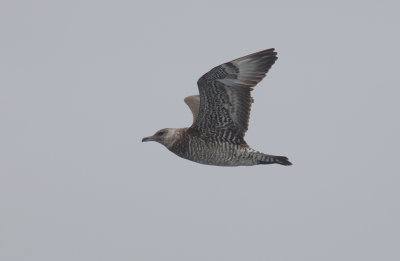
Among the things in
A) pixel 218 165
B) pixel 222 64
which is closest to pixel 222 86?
pixel 222 64

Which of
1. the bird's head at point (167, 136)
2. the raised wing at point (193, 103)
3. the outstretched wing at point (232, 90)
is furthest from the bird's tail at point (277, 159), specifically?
the raised wing at point (193, 103)

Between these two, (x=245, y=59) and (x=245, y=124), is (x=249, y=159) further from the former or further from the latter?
(x=245, y=59)

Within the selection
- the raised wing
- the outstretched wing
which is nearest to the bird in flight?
the outstretched wing

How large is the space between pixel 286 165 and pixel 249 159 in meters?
0.74

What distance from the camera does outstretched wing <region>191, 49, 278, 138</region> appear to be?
748 inches

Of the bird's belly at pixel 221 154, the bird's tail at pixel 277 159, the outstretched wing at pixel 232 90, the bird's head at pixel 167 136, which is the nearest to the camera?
the outstretched wing at pixel 232 90

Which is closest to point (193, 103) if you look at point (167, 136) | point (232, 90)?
point (167, 136)

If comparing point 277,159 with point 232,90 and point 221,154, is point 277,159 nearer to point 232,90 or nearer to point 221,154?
point 221,154

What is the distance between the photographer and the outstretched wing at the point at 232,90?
62.3 ft

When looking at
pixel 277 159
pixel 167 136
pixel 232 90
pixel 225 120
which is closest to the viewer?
pixel 232 90

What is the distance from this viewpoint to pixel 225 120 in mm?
19766

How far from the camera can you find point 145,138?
20844 mm

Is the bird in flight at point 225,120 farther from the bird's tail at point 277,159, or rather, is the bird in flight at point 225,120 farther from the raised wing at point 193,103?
the raised wing at point 193,103

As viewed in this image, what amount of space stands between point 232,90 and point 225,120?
754 millimetres
